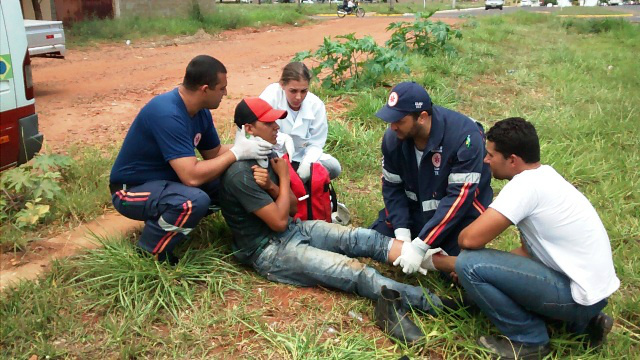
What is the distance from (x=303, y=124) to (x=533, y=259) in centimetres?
207

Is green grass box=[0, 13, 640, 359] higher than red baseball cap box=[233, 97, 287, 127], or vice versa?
red baseball cap box=[233, 97, 287, 127]

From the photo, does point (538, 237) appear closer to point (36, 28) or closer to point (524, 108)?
point (524, 108)

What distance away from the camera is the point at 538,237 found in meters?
2.52

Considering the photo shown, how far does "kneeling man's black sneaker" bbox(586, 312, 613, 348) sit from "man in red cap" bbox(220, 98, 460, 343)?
27.6 inches

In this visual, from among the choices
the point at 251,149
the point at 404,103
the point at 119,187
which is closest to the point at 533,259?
the point at 404,103

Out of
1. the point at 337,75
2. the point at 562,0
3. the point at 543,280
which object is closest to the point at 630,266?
the point at 543,280

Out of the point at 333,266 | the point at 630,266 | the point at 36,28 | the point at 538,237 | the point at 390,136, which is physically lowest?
the point at 630,266

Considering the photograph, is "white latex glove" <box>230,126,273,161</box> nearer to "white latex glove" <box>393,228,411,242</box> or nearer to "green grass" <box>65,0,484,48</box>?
"white latex glove" <box>393,228,411,242</box>

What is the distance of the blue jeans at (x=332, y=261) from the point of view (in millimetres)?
3025

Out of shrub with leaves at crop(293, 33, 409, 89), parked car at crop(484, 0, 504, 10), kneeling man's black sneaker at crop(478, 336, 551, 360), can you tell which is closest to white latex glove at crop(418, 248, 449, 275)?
kneeling man's black sneaker at crop(478, 336, 551, 360)

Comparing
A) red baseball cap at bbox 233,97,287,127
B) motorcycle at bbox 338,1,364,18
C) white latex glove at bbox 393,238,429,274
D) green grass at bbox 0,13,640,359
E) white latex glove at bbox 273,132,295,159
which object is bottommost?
green grass at bbox 0,13,640,359

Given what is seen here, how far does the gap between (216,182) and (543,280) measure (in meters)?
2.06

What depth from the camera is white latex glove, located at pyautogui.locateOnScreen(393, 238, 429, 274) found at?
310 centimetres

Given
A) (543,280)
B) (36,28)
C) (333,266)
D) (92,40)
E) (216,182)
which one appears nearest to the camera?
(543,280)
